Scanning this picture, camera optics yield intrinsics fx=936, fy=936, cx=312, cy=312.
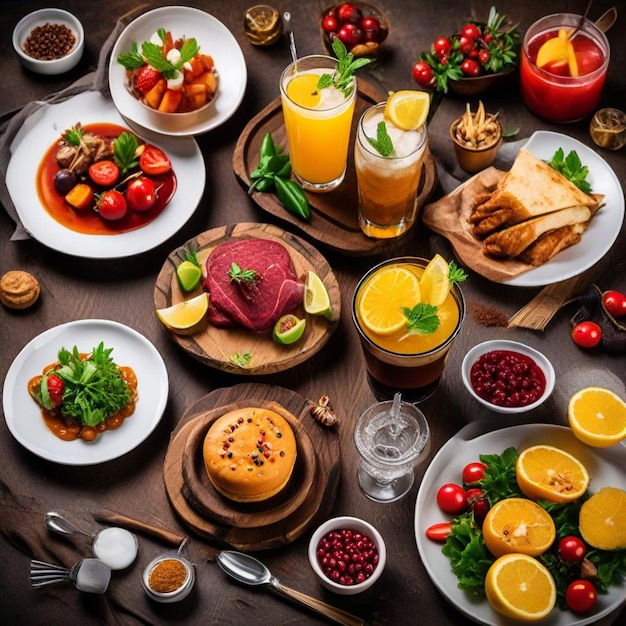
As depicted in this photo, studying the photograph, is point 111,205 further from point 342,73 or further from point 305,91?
point 342,73

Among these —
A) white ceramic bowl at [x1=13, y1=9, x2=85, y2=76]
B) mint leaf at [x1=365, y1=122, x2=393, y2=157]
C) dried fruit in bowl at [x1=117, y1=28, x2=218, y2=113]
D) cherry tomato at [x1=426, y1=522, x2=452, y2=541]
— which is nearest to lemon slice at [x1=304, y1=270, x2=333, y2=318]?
mint leaf at [x1=365, y1=122, x2=393, y2=157]

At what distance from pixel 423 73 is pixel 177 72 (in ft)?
3.46

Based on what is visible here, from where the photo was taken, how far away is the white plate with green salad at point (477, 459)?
3123 mm

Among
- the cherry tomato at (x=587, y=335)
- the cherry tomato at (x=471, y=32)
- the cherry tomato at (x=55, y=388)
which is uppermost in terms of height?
the cherry tomato at (x=471, y=32)

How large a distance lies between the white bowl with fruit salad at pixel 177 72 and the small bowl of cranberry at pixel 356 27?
417 mm

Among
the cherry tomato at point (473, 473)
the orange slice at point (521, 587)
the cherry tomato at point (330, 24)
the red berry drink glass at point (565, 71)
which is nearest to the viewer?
the orange slice at point (521, 587)

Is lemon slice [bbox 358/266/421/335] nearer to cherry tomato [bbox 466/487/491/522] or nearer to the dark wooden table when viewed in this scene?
the dark wooden table

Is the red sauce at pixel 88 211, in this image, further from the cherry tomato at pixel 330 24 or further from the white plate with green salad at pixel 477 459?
the white plate with green salad at pixel 477 459

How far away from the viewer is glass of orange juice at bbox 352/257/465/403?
318 cm

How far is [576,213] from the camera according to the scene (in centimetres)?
367

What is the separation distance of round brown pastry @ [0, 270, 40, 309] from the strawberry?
94cm

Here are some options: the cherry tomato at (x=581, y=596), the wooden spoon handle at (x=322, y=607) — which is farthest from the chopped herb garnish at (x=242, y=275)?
the cherry tomato at (x=581, y=596)

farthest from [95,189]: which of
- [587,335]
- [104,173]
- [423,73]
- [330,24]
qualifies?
[587,335]

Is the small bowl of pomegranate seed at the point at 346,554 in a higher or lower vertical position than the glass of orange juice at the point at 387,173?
lower
